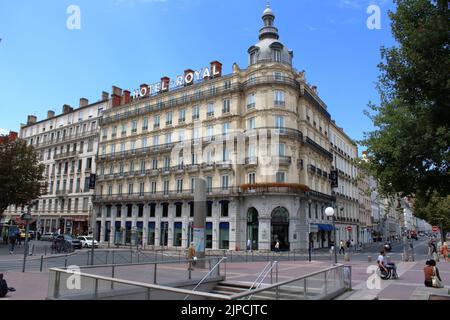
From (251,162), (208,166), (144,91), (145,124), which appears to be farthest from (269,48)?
(144,91)

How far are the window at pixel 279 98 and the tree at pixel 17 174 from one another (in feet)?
94.6

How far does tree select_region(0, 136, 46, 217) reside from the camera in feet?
135

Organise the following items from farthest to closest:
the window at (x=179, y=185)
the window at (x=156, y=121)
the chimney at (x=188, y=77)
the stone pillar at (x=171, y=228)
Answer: the window at (x=156, y=121) < the chimney at (x=188, y=77) < the window at (x=179, y=185) < the stone pillar at (x=171, y=228)

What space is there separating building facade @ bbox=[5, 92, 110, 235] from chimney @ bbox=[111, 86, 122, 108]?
1.77 m

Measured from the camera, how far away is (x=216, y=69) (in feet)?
162

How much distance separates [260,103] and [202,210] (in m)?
23.7

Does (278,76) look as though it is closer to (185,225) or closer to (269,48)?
(269,48)

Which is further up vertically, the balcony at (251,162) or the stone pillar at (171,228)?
the balcony at (251,162)

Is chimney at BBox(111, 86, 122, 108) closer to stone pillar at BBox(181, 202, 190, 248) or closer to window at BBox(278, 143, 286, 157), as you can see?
stone pillar at BBox(181, 202, 190, 248)

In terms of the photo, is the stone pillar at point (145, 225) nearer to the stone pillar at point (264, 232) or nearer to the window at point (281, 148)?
the stone pillar at point (264, 232)

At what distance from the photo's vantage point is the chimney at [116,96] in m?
61.9

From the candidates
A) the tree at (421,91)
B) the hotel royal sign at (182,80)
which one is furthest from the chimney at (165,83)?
the tree at (421,91)

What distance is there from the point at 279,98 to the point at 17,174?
3056cm
